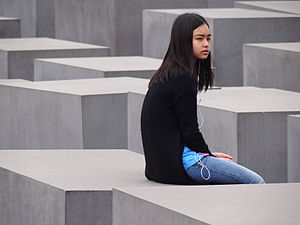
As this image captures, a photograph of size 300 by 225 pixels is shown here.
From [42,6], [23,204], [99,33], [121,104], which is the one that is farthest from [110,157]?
[42,6]

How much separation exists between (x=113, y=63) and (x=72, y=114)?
12.0 ft

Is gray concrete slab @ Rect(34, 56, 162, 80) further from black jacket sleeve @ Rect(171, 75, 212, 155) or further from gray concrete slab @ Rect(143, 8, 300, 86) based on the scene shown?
black jacket sleeve @ Rect(171, 75, 212, 155)

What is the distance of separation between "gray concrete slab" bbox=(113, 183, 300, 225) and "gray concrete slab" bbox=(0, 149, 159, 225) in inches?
26.6

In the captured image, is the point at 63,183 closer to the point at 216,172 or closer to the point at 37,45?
the point at 216,172

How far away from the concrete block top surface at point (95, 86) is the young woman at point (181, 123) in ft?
11.0

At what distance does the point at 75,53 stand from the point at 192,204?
10352 millimetres

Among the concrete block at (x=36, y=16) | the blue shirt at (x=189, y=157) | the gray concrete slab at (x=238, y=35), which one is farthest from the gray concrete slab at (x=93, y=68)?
the concrete block at (x=36, y=16)

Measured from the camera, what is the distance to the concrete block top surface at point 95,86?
420 inches

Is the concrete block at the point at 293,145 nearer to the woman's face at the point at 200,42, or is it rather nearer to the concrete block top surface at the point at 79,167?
the concrete block top surface at the point at 79,167

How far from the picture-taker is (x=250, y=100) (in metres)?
9.70

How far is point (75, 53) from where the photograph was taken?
617 inches

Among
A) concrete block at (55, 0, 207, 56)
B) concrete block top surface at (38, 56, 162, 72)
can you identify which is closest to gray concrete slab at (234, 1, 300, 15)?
concrete block at (55, 0, 207, 56)

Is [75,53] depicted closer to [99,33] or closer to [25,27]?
[99,33]

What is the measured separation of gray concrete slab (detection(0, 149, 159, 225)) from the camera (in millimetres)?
6844
